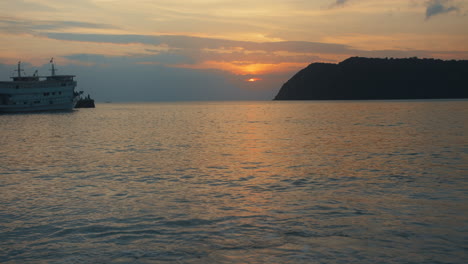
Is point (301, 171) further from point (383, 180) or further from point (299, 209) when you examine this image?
point (299, 209)

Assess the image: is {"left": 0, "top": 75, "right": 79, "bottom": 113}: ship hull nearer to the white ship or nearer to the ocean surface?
the white ship

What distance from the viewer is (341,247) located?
9477mm

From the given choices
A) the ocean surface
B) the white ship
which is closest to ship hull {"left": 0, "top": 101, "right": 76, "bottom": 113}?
the white ship

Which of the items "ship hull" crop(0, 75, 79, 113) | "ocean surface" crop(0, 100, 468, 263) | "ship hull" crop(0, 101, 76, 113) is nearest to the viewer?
"ocean surface" crop(0, 100, 468, 263)

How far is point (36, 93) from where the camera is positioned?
119625mm

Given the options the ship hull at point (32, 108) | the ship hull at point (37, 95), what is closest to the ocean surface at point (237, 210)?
the ship hull at point (37, 95)

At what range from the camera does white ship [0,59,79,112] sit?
114625mm

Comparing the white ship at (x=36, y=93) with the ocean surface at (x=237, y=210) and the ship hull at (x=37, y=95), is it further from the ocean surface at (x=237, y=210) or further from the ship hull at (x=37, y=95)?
the ocean surface at (x=237, y=210)

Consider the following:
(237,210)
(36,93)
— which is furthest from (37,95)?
(237,210)

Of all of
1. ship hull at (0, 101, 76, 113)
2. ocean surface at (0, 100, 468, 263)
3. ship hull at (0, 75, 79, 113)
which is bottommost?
ocean surface at (0, 100, 468, 263)

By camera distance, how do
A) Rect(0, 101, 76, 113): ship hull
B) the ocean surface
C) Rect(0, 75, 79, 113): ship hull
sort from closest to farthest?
A: 1. the ocean surface
2. Rect(0, 75, 79, 113): ship hull
3. Rect(0, 101, 76, 113): ship hull

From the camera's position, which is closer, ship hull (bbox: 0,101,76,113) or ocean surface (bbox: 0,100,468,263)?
ocean surface (bbox: 0,100,468,263)

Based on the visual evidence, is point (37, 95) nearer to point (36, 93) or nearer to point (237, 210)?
point (36, 93)

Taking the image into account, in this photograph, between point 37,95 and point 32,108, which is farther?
point 32,108
